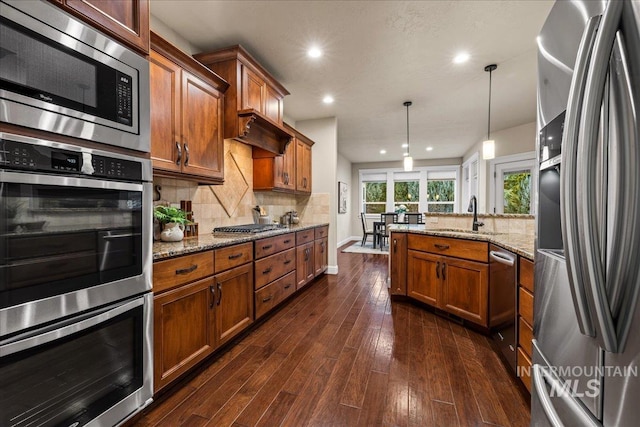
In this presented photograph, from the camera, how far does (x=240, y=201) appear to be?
3281mm

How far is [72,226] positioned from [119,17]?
961 mm

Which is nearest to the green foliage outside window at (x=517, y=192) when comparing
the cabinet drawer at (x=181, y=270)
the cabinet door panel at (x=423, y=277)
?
the cabinet door panel at (x=423, y=277)

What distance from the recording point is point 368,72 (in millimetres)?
3117

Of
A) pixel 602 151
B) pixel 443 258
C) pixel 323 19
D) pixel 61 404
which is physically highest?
pixel 323 19

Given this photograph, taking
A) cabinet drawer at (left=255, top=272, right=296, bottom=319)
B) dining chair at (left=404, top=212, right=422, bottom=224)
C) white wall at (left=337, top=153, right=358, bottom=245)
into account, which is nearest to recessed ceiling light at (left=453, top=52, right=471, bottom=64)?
cabinet drawer at (left=255, top=272, right=296, bottom=319)

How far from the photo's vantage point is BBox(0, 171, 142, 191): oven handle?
2.95ft

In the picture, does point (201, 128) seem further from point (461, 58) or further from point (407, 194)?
point (407, 194)

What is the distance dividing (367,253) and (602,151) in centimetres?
612

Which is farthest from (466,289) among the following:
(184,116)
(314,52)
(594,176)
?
(184,116)

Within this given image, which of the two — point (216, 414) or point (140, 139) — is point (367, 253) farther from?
point (140, 139)

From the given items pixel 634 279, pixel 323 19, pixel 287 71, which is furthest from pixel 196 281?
pixel 287 71

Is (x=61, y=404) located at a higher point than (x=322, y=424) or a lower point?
higher

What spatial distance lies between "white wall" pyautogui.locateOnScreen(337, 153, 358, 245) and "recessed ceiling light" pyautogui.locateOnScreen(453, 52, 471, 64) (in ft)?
15.5

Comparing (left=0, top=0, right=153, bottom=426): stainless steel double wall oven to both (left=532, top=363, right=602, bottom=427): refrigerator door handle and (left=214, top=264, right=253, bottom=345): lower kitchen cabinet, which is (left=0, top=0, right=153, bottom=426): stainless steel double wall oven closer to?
(left=214, top=264, right=253, bottom=345): lower kitchen cabinet
